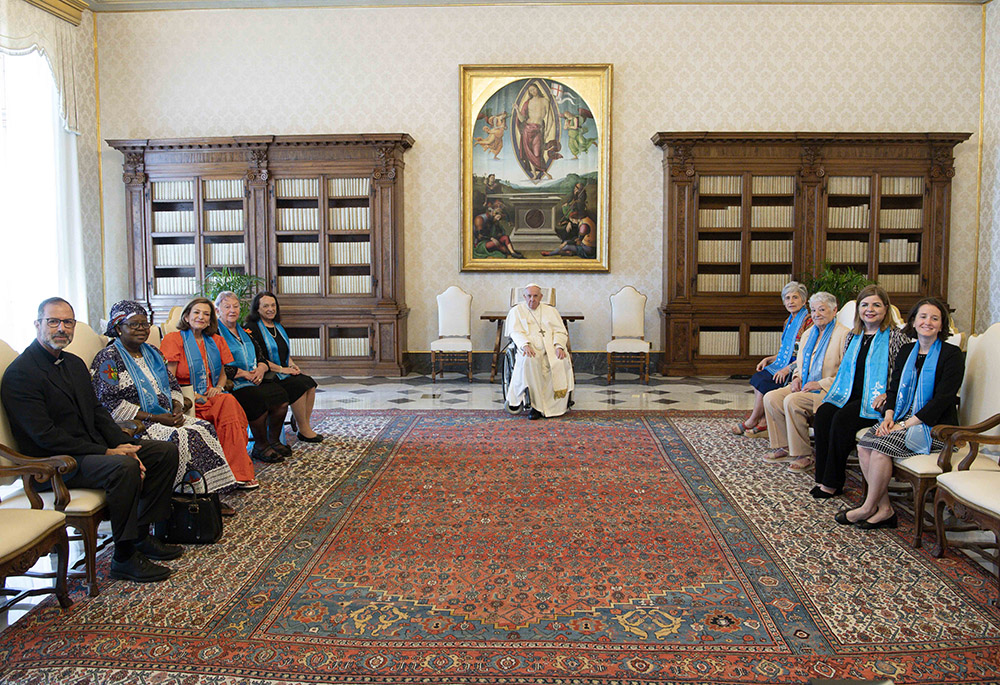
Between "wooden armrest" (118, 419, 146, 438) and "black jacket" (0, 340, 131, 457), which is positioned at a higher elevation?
"black jacket" (0, 340, 131, 457)

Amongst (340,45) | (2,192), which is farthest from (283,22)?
(2,192)

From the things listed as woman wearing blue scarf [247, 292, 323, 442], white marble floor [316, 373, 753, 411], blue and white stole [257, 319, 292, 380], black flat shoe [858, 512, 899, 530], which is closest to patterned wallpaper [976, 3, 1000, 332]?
white marble floor [316, 373, 753, 411]

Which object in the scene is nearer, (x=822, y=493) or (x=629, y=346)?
(x=822, y=493)

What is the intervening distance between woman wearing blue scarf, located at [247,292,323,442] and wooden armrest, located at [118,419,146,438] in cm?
171

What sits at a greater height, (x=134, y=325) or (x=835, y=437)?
(x=134, y=325)

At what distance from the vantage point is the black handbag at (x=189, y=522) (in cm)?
365

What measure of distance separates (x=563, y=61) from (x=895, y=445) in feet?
23.0

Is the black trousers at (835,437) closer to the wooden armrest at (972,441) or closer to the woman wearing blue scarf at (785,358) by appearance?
the wooden armrest at (972,441)

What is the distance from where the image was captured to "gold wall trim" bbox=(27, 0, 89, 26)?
8.33m

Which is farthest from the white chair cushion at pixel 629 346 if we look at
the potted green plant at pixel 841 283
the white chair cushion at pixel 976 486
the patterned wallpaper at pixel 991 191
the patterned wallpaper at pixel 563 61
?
the white chair cushion at pixel 976 486

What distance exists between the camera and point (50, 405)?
3260mm

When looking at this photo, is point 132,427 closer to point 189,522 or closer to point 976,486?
point 189,522

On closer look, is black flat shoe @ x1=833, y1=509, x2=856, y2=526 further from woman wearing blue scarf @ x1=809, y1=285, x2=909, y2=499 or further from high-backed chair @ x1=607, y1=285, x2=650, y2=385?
high-backed chair @ x1=607, y1=285, x2=650, y2=385

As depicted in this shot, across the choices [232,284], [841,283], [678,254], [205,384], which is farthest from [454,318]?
[205,384]
